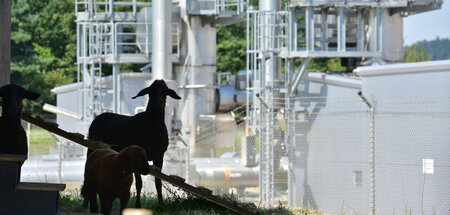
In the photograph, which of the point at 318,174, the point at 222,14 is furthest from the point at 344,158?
the point at 222,14

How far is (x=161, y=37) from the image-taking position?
96.5 ft

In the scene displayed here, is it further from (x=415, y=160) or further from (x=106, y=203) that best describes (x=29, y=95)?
(x=415, y=160)

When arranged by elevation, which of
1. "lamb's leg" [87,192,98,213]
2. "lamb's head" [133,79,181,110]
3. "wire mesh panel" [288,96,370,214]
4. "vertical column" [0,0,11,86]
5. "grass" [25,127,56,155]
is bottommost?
"grass" [25,127,56,155]

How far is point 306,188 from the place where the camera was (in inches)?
833

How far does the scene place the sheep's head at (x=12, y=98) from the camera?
7.81 metres

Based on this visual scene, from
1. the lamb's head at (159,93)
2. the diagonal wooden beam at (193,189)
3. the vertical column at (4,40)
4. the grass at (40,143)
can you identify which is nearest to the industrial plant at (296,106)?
the diagonal wooden beam at (193,189)

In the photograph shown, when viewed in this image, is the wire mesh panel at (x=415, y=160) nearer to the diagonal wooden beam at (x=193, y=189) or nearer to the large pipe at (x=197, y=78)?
the diagonal wooden beam at (x=193, y=189)

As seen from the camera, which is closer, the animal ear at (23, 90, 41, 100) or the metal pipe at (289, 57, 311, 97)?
the animal ear at (23, 90, 41, 100)

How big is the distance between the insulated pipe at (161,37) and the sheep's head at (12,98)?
21497 mm

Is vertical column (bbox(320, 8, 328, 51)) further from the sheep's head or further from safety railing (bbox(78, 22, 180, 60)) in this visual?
the sheep's head

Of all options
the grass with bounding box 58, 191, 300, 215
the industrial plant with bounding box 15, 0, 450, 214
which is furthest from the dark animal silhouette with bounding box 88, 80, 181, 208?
the industrial plant with bounding box 15, 0, 450, 214

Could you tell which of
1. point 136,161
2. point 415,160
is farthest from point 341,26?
point 136,161

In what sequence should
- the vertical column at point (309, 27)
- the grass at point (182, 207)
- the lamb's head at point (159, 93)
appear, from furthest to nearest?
1. the vertical column at point (309, 27)
2. the grass at point (182, 207)
3. the lamb's head at point (159, 93)

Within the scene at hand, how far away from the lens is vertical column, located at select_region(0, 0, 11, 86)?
1105 centimetres
